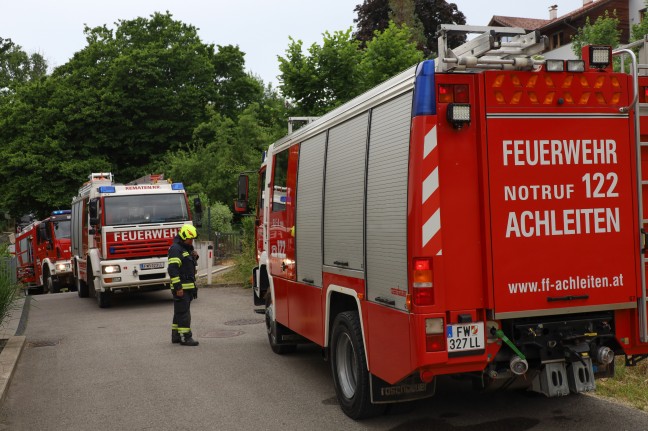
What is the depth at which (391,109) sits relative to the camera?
17.3 ft

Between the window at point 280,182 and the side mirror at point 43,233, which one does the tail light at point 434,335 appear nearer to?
the window at point 280,182

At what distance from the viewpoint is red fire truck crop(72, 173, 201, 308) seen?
14914 millimetres

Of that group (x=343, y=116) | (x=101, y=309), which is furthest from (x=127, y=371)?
(x=101, y=309)

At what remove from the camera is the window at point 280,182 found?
8.31m

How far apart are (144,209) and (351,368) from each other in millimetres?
10222

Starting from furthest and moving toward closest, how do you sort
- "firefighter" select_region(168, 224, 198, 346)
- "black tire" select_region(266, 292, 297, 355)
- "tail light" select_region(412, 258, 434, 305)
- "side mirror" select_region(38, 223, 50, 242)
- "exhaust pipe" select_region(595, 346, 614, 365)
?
"side mirror" select_region(38, 223, 50, 242) < "firefighter" select_region(168, 224, 198, 346) < "black tire" select_region(266, 292, 297, 355) < "exhaust pipe" select_region(595, 346, 614, 365) < "tail light" select_region(412, 258, 434, 305)

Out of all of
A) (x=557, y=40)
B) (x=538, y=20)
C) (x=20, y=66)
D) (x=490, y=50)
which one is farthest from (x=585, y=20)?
(x=20, y=66)

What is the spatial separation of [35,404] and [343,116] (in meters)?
4.36

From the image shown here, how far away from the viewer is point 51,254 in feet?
Result: 75.9

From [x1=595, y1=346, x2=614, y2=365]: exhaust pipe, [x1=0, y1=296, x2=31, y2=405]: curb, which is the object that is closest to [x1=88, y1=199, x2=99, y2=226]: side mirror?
[x1=0, y1=296, x2=31, y2=405]: curb

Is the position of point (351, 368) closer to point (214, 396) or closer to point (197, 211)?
point (214, 396)

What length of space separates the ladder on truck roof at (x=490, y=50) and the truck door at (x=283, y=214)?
3157mm

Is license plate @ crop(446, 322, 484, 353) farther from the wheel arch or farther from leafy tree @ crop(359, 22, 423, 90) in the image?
leafy tree @ crop(359, 22, 423, 90)

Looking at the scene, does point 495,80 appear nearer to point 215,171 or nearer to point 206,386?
point 206,386
